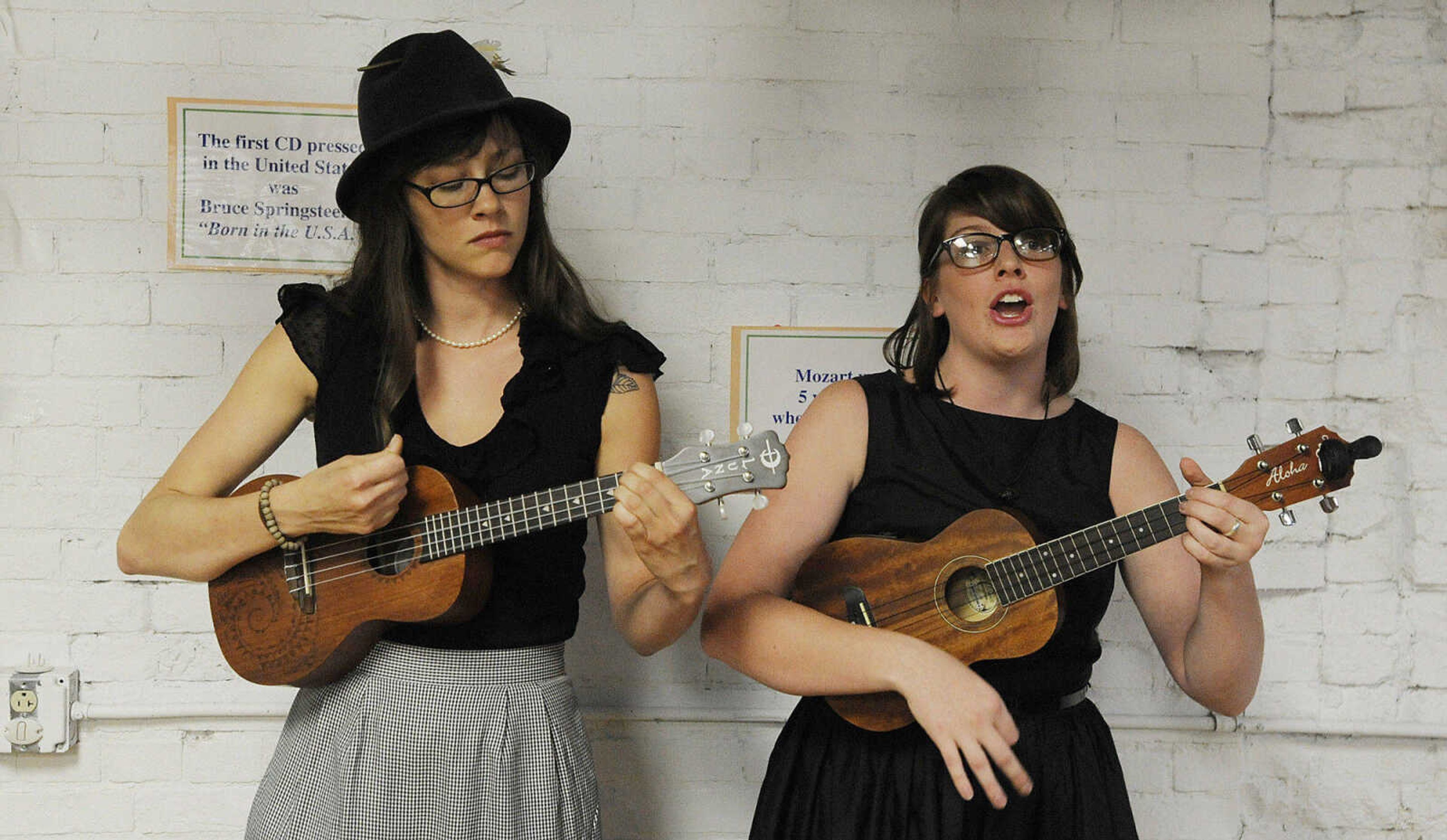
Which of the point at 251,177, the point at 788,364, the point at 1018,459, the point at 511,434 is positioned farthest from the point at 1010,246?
the point at 251,177

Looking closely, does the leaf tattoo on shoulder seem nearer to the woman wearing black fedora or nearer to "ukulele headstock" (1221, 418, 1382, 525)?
the woman wearing black fedora

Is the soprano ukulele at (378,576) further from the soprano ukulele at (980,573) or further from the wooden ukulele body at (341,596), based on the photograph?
the soprano ukulele at (980,573)

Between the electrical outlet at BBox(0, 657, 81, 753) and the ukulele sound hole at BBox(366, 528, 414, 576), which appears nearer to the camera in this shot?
the ukulele sound hole at BBox(366, 528, 414, 576)

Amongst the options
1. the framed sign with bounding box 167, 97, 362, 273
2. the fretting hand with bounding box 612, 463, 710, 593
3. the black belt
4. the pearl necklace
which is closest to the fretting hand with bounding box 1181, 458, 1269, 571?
the black belt

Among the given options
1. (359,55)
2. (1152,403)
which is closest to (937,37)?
(1152,403)

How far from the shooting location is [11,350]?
7.79ft

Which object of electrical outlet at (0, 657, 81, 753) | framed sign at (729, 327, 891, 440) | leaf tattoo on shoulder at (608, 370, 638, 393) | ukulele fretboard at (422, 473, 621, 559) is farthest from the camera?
framed sign at (729, 327, 891, 440)

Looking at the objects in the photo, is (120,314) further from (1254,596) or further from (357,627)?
(1254,596)

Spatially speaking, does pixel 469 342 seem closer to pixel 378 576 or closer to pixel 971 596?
pixel 378 576

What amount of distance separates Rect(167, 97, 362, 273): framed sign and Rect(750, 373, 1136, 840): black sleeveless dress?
4.26 feet

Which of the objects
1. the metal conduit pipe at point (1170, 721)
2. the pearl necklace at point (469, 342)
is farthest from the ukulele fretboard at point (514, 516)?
the metal conduit pipe at point (1170, 721)

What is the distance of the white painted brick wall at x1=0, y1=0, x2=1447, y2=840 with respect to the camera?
7.81 feet

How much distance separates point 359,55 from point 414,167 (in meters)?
0.81

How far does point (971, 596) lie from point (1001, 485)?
20 centimetres
